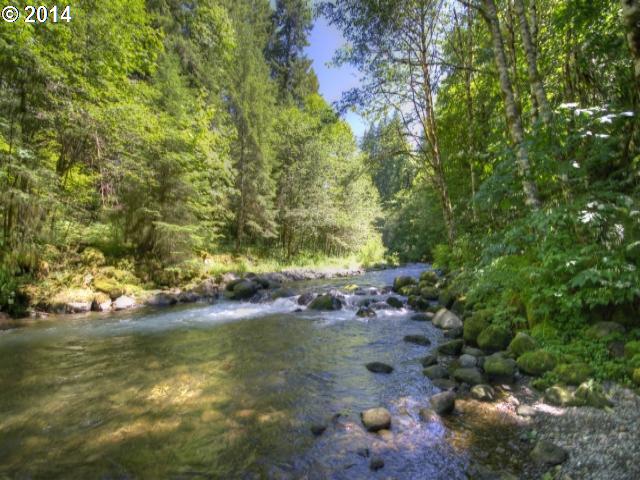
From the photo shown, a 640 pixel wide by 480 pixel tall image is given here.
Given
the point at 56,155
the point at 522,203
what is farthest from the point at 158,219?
the point at 522,203

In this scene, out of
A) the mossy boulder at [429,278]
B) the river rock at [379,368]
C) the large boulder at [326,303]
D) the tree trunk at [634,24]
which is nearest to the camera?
the tree trunk at [634,24]

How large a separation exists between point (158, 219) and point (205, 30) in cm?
736

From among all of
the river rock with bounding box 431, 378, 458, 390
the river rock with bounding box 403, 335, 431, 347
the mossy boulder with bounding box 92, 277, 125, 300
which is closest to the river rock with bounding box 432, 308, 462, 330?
the river rock with bounding box 403, 335, 431, 347

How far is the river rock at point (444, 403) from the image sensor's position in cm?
371

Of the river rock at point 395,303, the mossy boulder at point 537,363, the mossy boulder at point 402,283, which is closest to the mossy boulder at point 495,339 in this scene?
the mossy boulder at point 537,363

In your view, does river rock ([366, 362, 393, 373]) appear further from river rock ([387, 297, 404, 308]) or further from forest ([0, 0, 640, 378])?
river rock ([387, 297, 404, 308])

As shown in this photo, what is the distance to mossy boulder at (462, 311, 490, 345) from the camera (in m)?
5.86

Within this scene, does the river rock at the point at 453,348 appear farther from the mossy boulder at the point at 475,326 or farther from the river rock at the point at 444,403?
the river rock at the point at 444,403

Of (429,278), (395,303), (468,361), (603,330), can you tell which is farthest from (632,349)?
(429,278)

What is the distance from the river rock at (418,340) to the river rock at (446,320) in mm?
1037

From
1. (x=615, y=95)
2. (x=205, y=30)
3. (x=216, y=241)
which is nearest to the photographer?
(x=615, y=95)

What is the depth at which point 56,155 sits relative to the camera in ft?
30.7

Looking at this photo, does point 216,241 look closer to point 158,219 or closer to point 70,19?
point 158,219

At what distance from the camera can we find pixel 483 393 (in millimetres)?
3996
